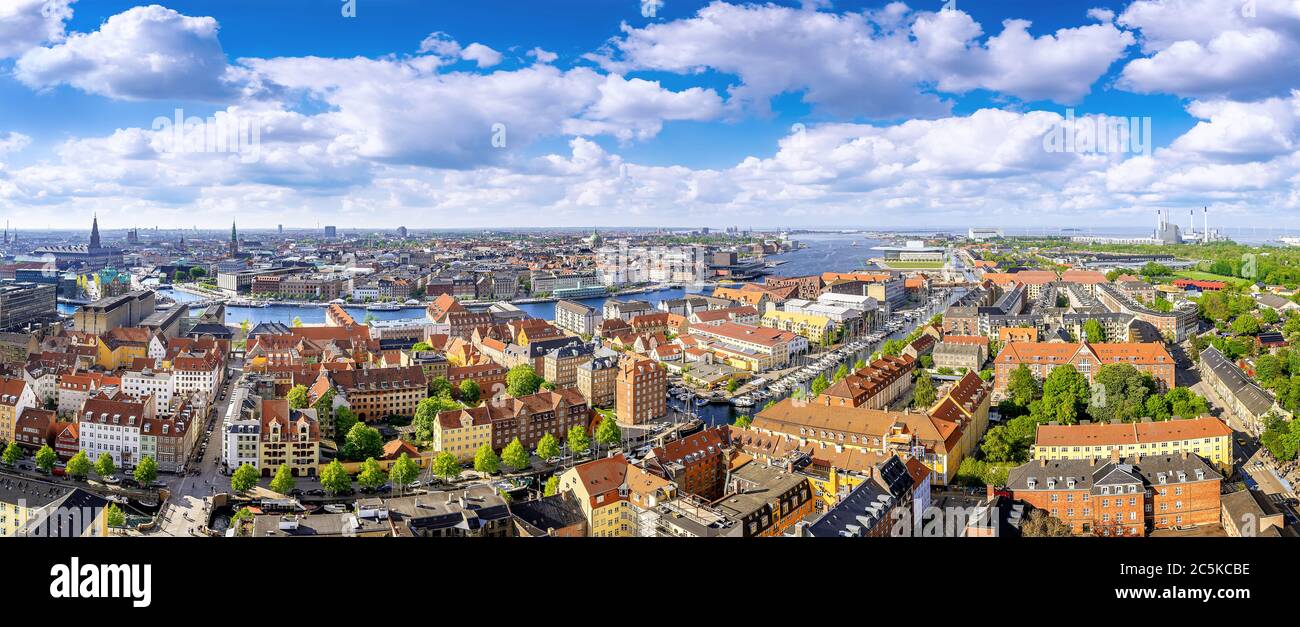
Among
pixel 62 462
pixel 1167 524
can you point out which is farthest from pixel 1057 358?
pixel 62 462

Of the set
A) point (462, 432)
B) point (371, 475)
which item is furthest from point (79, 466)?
point (462, 432)

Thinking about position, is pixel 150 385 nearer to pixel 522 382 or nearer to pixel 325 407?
pixel 325 407

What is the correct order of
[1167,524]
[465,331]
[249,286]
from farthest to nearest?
[249,286] → [465,331] → [1167,524]

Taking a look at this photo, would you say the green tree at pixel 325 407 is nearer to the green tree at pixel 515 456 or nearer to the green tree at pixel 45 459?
the green tree at pixel 515 456

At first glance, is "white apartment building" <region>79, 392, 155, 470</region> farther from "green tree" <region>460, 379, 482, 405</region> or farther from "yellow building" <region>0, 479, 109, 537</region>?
"green tree" <region>460, 379, 482, 405</region>

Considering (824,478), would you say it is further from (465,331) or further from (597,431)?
(465,331)
